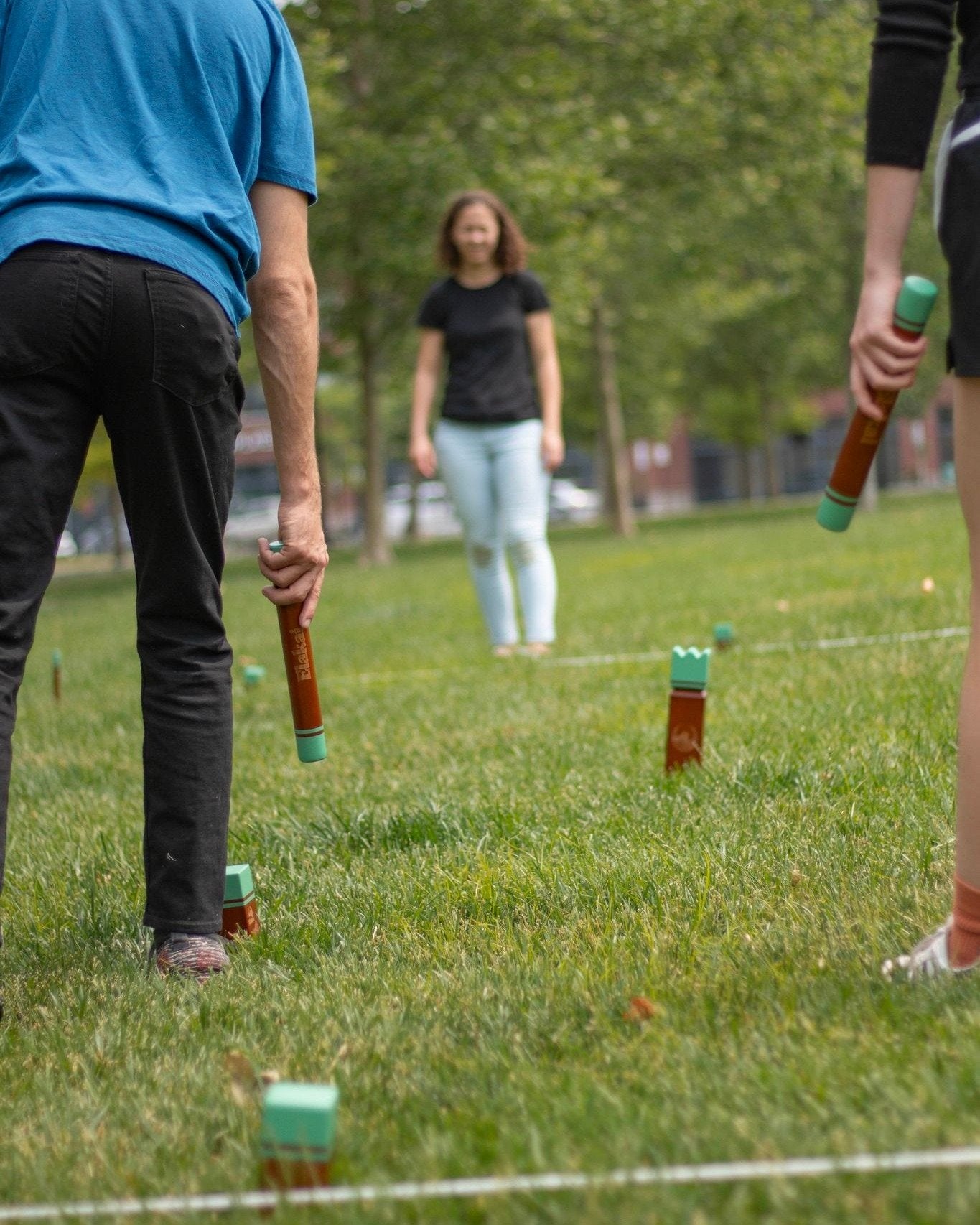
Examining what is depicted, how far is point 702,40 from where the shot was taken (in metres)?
22.1

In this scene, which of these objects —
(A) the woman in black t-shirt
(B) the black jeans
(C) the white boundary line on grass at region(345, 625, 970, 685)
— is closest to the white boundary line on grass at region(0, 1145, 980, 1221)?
(B) the black jeans

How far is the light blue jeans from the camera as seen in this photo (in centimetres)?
713

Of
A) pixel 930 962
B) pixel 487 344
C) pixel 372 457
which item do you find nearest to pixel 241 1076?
pixel 930 962

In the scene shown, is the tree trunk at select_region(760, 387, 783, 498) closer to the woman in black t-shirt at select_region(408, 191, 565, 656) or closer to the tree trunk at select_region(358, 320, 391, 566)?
the tree trunk at select_region(358, 320, 391, 566)

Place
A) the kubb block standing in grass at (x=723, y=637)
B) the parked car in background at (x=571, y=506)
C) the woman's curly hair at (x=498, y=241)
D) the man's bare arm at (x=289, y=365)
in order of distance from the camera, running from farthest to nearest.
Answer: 1. the parked car in background at (x=571, y=506)
2. the woman's curly hair at (x=498, y=241)
3. the kubb block standing in grass at (x=723, y=637)
4. the man's bare arm at (x=289, y=365)

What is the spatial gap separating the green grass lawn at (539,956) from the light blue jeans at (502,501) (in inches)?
56.8

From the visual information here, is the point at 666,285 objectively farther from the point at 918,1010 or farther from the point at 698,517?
the point at 918,1010

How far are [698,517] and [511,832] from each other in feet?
112

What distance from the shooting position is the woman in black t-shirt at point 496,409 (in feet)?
23.4

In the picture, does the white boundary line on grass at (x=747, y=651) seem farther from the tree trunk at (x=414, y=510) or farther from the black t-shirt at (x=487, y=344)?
the tree trunk at (x=414, y=510)

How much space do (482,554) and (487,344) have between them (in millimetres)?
1000

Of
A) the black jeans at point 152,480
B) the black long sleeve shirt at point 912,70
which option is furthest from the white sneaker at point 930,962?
the black jeans at point 152,480

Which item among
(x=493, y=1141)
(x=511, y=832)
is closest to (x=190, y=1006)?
(x=493, y=1141)

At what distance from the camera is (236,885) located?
9.57 feet
